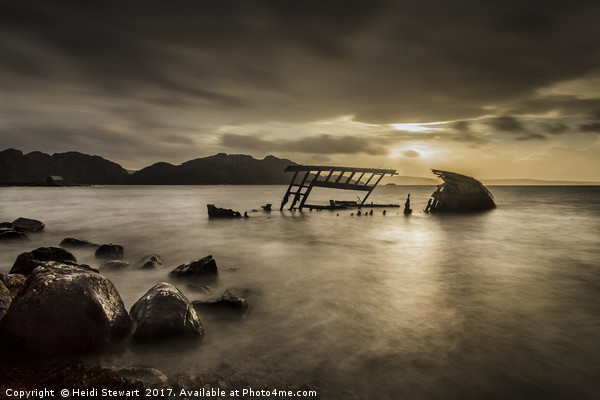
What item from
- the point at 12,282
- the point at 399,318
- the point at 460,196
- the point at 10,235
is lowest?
the point at 399,318

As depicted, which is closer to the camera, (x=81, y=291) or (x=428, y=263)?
(x=81, y=291)

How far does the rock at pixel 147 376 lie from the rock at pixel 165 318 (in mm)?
779

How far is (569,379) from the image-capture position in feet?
14.6

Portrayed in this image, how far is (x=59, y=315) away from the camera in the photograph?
4445 mm

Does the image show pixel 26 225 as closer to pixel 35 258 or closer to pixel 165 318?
pixel 35 258

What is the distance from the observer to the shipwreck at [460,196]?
32.5 metres

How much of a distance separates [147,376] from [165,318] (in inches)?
42.9

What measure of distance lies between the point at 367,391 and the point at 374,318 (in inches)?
101

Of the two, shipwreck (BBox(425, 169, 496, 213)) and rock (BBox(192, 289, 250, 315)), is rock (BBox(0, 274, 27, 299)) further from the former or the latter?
shipwreck (BBox(425, 169, 496, 213))

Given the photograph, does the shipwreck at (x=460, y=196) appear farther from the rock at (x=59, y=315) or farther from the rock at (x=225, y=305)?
the rock at (x=59, y=315)

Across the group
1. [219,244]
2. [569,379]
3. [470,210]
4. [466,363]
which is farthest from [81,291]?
[470,210]

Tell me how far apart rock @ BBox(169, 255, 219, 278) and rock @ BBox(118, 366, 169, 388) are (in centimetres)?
479

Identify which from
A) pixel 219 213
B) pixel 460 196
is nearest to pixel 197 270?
pixel 219 213

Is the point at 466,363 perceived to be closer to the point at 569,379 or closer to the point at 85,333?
the point at 569,379
